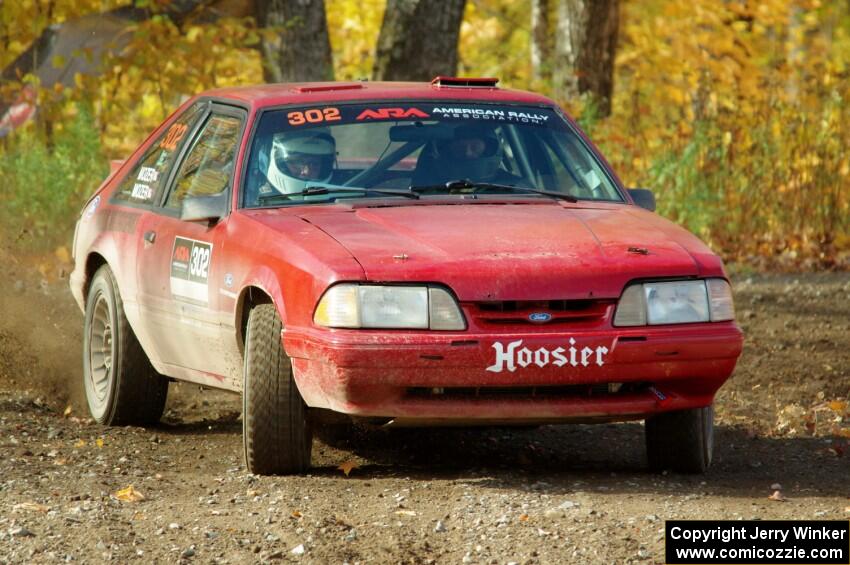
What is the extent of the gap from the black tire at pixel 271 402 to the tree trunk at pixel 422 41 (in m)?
8.62

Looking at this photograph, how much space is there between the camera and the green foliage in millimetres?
12867

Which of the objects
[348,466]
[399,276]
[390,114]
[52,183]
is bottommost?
[348,466]

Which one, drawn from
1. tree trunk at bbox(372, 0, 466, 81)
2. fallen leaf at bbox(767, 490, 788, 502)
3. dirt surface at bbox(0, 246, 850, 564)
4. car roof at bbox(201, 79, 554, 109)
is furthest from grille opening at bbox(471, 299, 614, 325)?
tree trunk at bbox(372, 0, 466, 81)

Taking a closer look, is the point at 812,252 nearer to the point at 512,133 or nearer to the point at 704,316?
the point at 512,133

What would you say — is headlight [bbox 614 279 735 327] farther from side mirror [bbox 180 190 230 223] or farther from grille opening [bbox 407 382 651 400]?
side mirror [bbox 180 190 230 223]

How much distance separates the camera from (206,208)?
20.9 ft

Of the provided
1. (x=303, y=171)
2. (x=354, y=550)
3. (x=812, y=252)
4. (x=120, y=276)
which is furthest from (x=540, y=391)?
(x=812, y=252)

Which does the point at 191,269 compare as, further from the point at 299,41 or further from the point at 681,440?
the point at 299,41

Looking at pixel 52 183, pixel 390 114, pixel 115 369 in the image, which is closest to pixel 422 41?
pixel 52 183

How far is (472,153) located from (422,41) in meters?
7.70

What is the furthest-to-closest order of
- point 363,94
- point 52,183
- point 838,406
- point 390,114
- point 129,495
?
point 52,183 < point 838,406 < point 363,94 < point 390,114 < point 129,495

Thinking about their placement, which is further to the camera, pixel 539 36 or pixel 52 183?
pixel 539 36

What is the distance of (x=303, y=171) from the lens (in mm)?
6445

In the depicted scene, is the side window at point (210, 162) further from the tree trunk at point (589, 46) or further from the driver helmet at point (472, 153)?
the tree trunk at point (589, 46)
